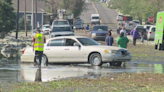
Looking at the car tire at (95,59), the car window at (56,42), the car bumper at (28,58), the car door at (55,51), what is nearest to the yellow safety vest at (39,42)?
the car door at (55,51)

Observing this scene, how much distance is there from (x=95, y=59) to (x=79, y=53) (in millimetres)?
776

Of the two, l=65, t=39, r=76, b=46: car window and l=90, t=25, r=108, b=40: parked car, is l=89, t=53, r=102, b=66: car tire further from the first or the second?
l=90, t=25, r=108, b=40: parked car

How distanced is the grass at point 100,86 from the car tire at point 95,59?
15.8 feet

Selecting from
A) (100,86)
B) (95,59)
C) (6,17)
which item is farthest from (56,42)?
(6,17)

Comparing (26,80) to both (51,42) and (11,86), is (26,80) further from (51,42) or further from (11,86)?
(51,42)

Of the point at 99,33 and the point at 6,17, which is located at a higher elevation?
the point at 6,17

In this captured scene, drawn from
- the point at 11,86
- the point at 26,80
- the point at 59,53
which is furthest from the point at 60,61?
the point at 11,86

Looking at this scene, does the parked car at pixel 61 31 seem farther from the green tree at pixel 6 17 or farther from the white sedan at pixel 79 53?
the white sedan at pixel 79 53

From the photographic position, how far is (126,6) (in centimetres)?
8788

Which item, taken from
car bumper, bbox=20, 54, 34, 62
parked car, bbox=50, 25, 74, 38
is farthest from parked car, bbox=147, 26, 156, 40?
car bumper, bbox=20, 54, 34, 62

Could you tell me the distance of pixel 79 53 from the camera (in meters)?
17.6

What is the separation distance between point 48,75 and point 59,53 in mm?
4261

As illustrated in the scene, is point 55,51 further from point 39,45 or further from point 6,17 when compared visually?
point 6,17

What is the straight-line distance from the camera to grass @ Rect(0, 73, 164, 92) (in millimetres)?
9992
